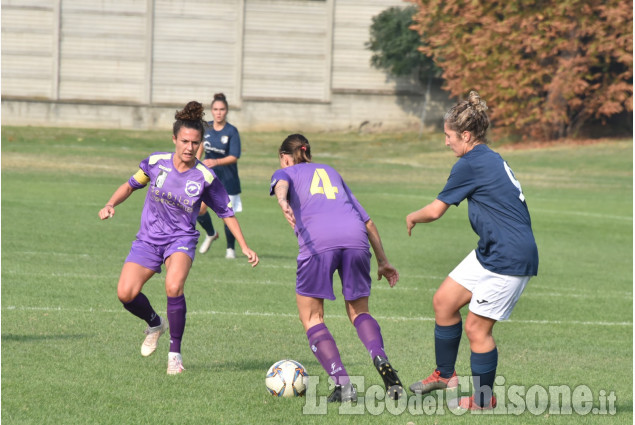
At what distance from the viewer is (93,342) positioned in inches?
344

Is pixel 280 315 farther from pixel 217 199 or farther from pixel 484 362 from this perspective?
pixel 484 362

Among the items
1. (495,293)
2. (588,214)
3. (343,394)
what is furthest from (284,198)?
(588,214)

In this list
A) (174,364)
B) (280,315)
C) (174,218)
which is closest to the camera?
(174,364)

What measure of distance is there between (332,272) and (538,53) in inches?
1422

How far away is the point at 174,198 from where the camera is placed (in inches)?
309

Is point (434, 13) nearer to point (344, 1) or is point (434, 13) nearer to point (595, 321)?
point (344, 1)

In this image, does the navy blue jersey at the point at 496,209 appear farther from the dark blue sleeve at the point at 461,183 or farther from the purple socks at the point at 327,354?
the purple socks at the point at 327,354

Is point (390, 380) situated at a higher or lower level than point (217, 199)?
lower

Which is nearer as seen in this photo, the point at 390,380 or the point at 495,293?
the point at 495,293

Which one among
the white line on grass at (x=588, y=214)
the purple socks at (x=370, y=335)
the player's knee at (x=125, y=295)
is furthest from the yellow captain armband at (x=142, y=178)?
the white line on grass at (x=588, y=214)

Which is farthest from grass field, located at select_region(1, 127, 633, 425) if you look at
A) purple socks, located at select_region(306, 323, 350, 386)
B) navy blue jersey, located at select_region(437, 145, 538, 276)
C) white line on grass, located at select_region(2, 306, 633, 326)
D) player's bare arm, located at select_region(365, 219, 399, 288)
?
navy blue jersey, located at select_region(437, 145, 538, 276)

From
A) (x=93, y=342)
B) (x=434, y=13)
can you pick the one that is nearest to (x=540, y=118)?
(x=434, y=13)

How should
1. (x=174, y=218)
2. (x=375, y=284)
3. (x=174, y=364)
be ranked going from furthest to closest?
(x=375, y=284) < (x=174, y=218) < (x=174, y=364)

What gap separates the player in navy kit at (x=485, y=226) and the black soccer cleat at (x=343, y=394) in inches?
32.8
